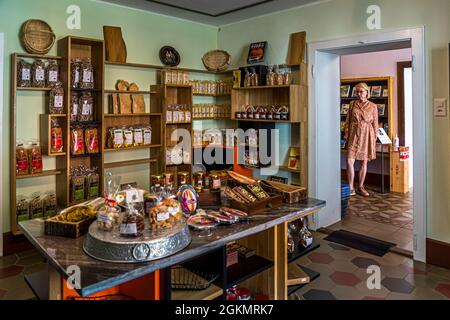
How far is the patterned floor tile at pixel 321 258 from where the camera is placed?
3.52 meters

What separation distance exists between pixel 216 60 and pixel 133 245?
4.01m

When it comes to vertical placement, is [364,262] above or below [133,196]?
below

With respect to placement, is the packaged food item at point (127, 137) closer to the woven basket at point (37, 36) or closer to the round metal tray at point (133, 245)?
the woven basket at point (37, 36)

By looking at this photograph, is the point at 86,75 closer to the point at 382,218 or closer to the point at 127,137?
the point at 127,137

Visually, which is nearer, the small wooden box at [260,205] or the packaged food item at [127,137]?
the small wooden box at [260,205]

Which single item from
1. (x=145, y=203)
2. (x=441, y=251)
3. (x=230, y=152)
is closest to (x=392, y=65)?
(x=230, y=152)

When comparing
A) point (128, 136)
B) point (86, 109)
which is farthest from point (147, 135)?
point (86, 109)

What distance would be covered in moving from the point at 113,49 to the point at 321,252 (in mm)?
3095

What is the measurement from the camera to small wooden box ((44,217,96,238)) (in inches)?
71.1

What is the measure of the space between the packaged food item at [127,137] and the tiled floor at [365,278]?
2222mm

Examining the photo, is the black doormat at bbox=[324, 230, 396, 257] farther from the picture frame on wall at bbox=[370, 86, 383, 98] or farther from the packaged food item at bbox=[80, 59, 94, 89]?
the picture frame on wall at bbox=[370, 86, 383, 98]

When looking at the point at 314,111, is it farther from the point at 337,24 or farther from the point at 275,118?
the point at 337,24

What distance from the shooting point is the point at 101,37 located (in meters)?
4.13

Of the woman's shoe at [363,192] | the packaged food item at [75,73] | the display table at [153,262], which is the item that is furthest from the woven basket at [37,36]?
the woman's shoe at [363,192]
